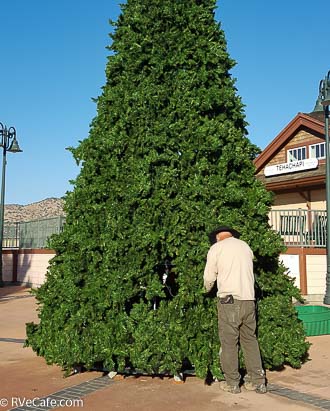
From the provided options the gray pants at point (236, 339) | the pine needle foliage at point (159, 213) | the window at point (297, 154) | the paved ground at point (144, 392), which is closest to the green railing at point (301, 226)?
the paved ground at point (144, 392)

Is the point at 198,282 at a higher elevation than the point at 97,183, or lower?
lower

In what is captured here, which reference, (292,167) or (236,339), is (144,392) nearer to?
(236,339)

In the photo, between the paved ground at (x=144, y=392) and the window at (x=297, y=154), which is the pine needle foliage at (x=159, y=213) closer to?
the paved ground at (x=144, y=392)

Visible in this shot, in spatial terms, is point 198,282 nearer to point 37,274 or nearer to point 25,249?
point 37,274

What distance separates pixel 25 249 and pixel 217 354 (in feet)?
59.3

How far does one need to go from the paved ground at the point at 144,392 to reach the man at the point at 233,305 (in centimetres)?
Result: 21

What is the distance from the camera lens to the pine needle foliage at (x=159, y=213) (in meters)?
5.59

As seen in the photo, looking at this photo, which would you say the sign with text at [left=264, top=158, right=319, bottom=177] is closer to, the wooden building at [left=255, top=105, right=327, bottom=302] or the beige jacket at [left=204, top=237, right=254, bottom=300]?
the wooden building at [left=255, top=105, right=327, bottom=302]

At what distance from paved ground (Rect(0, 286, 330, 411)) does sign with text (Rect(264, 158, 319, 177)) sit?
48.5 ft

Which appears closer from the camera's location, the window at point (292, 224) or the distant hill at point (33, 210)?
the window at point (292, 224)

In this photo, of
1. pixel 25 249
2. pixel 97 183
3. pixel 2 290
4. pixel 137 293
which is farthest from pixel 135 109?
pixel 25 249

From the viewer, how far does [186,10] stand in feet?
Result: 20.9

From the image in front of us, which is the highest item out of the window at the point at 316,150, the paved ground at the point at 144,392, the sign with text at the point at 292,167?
the window at the point at 316,150

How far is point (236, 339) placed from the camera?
528 cm
